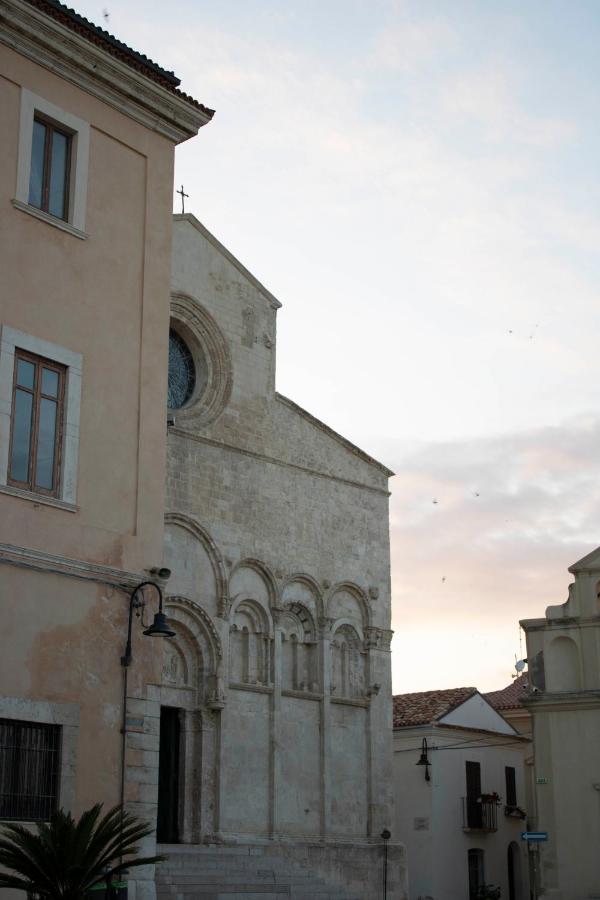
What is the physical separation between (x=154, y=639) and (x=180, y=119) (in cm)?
662

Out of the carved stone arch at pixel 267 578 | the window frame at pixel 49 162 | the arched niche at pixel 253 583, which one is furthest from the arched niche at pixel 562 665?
the window frame at pixel 49 162

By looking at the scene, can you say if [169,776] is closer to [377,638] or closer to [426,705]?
[377,638]

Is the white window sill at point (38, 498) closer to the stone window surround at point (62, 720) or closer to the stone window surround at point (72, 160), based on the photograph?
the stone window surround at point (62, 720)

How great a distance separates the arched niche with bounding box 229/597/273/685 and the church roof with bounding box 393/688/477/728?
9611 mm

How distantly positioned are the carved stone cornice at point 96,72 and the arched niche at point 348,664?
1366cm

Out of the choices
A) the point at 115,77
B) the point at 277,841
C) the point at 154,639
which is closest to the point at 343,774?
the point at 277,841

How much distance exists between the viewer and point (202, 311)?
83.6 feet

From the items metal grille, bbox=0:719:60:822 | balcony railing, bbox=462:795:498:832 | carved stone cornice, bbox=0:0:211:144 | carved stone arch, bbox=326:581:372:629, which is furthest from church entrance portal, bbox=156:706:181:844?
balcony railing, bbox=462:795:498:832

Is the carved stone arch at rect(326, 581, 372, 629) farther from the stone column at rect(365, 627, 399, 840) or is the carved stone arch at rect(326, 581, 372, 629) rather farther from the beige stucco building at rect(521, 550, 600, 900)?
the beige stucco building at rect(521, 550, 600, 900)

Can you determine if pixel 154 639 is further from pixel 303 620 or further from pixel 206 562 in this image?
pixel 303 620

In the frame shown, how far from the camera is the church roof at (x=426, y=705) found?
33.9 m

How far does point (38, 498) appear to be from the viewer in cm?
1331

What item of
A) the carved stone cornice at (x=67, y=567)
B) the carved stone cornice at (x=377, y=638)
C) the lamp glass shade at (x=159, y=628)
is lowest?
the lamp glass shade at (x=159, y=628)

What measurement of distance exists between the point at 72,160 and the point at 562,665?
16523 mm
